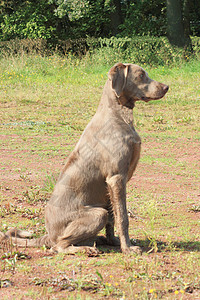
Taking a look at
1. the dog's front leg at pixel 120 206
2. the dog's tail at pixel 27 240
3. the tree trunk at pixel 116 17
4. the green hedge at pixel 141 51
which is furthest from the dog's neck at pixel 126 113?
the tree trunk at pixel 116 17

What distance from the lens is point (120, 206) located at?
4203 mm

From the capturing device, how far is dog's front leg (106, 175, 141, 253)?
164 inches

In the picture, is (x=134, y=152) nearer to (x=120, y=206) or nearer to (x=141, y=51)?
(x=120, y=206)

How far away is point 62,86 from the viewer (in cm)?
1541

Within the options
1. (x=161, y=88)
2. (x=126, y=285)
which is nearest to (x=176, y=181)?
(x=161, y=88)

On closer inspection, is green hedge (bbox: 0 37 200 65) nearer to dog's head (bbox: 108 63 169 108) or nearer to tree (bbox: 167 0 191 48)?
tree (bbox: 167 0 191 48)

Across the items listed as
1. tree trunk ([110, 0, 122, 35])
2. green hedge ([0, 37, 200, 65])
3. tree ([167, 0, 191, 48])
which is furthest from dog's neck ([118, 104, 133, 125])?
tree trunk ([110, 0, 122, 35])

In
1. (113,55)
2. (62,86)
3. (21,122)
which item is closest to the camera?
(21,122)

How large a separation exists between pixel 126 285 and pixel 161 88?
1900 millimetres

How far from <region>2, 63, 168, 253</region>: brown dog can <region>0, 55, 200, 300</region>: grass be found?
0.25m

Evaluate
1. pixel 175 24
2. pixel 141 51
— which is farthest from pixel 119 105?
pixel 175 24

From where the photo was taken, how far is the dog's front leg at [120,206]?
4.18 meters

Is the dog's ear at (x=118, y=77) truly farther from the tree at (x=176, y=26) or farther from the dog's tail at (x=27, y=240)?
the tree at (x=176, y=26)

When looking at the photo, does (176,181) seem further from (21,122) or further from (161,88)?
(21,122)
